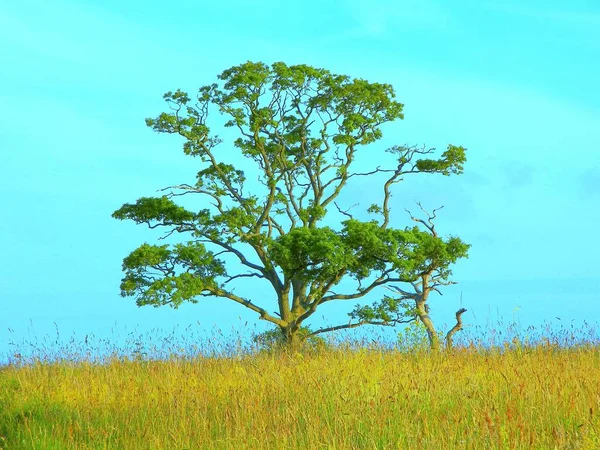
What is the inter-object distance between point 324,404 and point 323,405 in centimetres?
2

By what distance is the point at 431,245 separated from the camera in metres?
23.3

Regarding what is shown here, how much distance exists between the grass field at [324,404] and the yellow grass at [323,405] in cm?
2

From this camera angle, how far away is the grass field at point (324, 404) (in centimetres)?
671

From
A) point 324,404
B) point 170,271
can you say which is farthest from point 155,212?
point 324,404

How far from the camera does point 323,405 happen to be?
26.7 feet

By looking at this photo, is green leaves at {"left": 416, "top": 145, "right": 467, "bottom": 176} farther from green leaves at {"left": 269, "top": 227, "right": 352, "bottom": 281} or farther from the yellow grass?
the yellow grass

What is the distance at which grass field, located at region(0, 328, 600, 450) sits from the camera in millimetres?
6711

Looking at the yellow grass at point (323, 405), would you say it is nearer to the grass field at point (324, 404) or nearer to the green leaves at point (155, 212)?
the grass field at point (324, 404)

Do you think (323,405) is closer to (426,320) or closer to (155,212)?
(426,320)

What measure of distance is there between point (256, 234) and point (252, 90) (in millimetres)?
5348

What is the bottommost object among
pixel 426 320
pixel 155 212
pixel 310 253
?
pixel 426 320

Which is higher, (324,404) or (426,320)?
(426,320)

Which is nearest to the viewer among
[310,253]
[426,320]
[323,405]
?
[323,405]

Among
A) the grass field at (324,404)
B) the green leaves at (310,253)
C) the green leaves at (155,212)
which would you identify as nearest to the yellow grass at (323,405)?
the grass field at (324,404)
